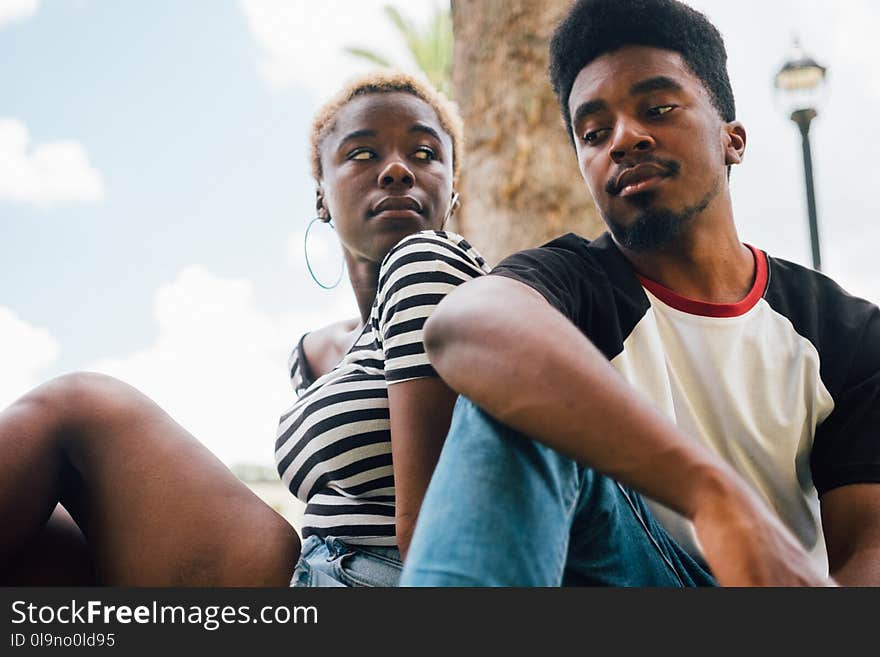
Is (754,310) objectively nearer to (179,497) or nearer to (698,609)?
(698,609)

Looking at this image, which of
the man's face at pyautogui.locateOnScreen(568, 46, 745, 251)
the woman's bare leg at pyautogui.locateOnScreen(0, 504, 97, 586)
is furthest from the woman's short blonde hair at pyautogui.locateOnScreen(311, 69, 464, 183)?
the woman's bare leg at pyautogui.locateOnScreen(0, 504, 97, 586)

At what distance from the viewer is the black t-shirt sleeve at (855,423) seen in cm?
181

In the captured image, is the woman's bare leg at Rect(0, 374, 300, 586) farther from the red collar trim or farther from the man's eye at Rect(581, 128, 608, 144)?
the man's eye at Rect(581, 128, 608, 144)

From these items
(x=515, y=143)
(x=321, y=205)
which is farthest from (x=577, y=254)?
(x=515, y=143)

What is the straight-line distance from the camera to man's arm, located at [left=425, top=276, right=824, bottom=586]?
1.23m

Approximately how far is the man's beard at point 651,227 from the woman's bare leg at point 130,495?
0.99 meters

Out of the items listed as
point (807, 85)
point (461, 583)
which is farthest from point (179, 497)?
point (807, 85)

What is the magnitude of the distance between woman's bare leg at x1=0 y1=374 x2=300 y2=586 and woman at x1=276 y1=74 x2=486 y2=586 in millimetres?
142

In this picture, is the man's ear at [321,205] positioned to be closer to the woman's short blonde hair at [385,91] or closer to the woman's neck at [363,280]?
the woman's short blonde hair at [385,91]

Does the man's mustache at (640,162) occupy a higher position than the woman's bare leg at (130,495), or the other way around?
the man's mustache at (640,162)

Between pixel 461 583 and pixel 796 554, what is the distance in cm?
44

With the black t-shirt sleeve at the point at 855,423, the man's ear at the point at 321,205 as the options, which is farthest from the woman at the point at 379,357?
the black t-shirt sleeve at the point at 855,423

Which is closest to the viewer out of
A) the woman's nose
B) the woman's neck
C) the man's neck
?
the man's neck

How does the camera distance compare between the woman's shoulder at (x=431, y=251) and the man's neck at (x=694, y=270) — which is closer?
the woman's shoulder at (x=431, y=251)
